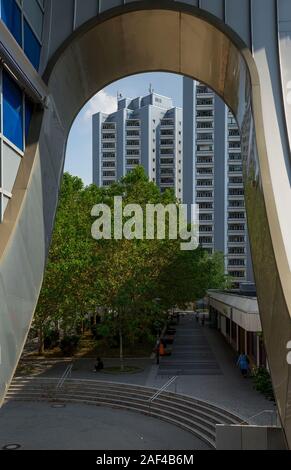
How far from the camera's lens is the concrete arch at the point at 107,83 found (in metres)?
9.09

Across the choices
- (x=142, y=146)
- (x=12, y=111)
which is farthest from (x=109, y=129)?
(x=12, y=111)

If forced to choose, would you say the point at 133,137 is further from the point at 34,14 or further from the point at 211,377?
the point at 34,14

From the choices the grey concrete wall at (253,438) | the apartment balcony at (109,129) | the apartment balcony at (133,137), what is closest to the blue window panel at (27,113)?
the grey concrete wall at (253,438)

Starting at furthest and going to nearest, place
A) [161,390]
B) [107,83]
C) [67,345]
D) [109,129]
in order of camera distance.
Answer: [109,129] → [67,345] → [161,390] → [107,83]

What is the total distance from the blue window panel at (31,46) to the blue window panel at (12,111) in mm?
1030

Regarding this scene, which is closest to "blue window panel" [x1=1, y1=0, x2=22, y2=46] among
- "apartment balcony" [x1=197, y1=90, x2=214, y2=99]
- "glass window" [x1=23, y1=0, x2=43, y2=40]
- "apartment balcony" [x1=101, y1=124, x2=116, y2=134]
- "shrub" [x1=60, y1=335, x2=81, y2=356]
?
"glass window" [x1=23, y1=0, x2=43, y2=40]

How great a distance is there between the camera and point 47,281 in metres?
26.2

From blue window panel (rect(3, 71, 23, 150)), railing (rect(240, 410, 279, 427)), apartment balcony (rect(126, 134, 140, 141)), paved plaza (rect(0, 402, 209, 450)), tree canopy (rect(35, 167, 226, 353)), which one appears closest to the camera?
blue window panel (rect(3, 71, 23, 150))

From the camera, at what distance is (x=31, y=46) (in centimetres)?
1103

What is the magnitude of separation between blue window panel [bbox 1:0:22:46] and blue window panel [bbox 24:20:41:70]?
1.08 feet

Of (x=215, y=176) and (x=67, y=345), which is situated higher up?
(x=215, y=176)

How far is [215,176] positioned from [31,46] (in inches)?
3063

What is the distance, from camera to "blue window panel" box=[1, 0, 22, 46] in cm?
962

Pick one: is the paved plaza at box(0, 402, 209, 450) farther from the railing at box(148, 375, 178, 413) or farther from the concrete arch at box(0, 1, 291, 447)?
the concrete arch at box(0, 1, 291, 447)
